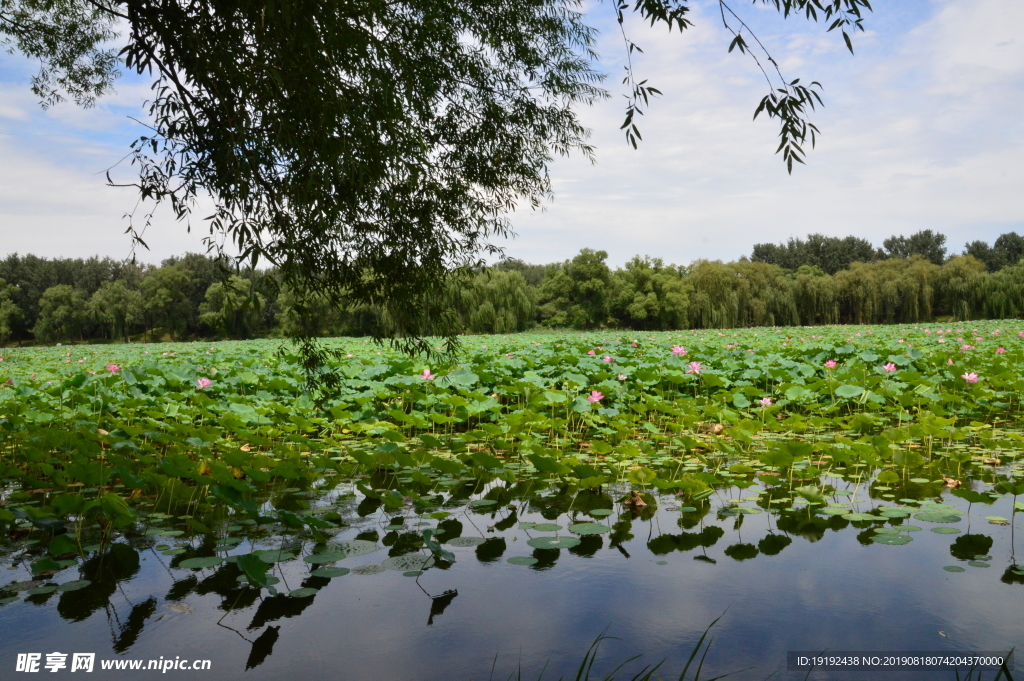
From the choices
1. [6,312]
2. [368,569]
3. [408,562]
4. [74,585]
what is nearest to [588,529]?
[408,562]

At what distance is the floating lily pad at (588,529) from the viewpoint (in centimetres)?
242

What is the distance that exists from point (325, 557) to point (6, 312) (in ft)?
143

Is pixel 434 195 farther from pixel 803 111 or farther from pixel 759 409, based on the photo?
pixel 759 409

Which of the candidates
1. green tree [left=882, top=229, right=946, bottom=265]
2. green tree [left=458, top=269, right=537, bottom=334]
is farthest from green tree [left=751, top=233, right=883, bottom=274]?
green tree [left=458, top=269, right=537, bottom=334]

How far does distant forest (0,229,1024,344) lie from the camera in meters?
30.7

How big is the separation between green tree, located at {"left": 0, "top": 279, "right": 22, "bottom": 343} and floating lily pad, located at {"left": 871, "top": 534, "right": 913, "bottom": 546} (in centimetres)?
4413

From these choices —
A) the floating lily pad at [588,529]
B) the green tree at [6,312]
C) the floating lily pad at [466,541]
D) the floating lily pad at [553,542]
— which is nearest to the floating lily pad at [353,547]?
the floating lily pad at [466,541]

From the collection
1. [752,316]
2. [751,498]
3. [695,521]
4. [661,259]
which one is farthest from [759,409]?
[661,259]

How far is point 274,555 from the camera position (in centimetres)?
218

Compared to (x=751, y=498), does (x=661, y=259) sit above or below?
above

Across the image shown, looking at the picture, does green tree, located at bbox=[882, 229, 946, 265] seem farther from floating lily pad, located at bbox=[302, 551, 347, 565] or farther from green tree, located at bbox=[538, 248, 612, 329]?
floating lily pad, located at bbox=[302, 551, 347, 565]

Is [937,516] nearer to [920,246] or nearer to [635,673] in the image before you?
[635,673]

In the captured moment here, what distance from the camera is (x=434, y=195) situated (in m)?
3.88

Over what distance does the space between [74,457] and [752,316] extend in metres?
35.9
